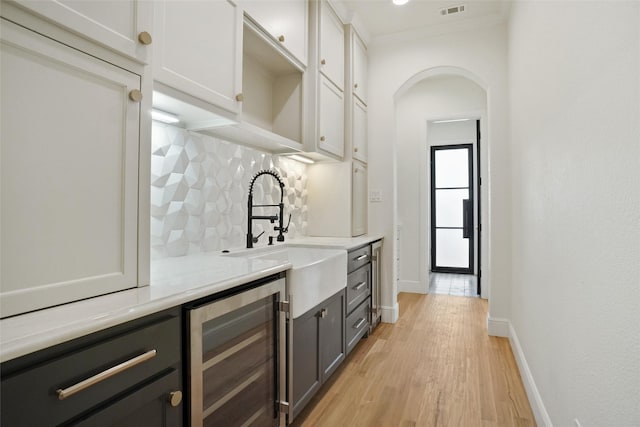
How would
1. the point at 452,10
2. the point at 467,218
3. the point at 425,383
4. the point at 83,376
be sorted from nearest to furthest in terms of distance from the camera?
the point at 83,376, the point at 425,383, the point at 452,10, the point at 467,218

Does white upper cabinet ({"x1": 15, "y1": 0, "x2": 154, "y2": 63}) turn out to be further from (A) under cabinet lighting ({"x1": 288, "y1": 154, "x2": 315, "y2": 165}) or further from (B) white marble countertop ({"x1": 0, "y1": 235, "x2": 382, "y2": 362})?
(A) under cabinet lighting ({"x1": 288, "y1": 154, "x2": 315, "y2": 165})

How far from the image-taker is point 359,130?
3418 mm

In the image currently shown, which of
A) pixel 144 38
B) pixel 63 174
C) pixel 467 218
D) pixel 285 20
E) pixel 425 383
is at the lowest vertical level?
pixel 425 383

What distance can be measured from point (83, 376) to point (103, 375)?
0.04m

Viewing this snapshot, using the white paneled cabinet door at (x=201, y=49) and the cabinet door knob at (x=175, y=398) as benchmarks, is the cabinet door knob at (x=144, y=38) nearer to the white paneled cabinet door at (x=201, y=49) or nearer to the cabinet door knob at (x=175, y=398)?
the white paneled cabinet door at (x=201, y=49)

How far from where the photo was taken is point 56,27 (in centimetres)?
88

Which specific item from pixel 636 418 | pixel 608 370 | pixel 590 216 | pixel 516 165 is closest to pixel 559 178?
pixel 590 216

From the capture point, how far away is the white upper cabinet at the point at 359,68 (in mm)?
3287

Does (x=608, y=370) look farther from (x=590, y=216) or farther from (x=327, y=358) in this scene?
(x=327, y=358)

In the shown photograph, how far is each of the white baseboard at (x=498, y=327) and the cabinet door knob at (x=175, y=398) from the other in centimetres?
300

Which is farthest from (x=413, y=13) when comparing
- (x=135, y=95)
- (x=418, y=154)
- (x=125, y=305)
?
(x=125, y=305)

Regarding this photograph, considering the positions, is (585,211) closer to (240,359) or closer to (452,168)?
(240,359)

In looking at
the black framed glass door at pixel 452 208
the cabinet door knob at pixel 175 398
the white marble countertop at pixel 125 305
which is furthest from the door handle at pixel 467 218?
the cabinet door knob at pixel 175 398

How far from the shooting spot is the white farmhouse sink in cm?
164
